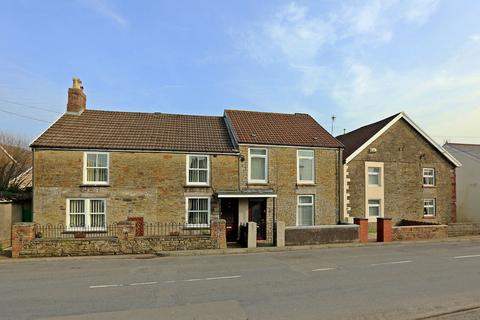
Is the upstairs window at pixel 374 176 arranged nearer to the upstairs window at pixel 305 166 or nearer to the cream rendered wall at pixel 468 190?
the upstairs window at pixel 305 166

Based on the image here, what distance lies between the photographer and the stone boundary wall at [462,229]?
20783mm

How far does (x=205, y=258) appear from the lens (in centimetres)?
1389

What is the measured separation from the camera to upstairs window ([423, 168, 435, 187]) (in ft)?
82.1

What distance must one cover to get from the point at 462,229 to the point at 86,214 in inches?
838

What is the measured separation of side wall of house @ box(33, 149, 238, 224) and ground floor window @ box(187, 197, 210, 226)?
304 mm

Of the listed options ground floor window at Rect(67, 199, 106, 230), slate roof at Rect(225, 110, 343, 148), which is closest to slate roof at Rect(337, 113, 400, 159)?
slate roof at Rect(225, 110, 343, 148)

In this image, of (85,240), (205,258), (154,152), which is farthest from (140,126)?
(205,258)

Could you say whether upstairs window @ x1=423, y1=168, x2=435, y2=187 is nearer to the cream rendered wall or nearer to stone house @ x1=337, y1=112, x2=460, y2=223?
stone house @ x1=337, y1=112, x2=460, y2=223

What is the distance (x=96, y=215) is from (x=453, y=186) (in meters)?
23.8

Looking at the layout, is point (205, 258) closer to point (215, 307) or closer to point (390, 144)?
point (215, 307)

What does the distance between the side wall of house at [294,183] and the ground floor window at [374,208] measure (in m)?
3.53

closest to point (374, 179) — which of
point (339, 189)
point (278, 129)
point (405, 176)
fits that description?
point (405, 176)

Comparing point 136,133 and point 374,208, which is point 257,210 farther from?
point 374,208

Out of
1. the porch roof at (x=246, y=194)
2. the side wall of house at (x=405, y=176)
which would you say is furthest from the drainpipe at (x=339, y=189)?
the porch roof at (x=246, y=194)
